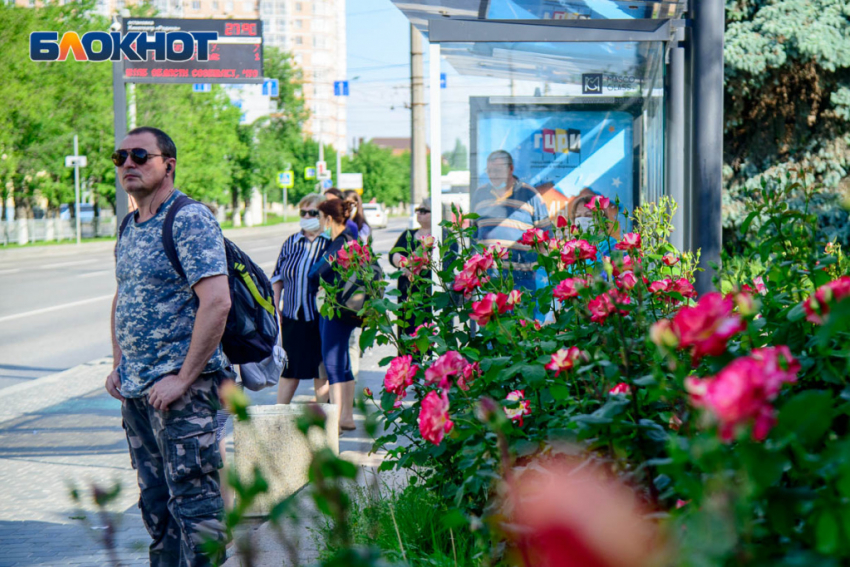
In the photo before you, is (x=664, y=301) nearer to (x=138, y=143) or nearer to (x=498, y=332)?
(x=498, y=332)

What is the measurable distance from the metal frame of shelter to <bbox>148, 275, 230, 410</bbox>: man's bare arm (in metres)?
2.56

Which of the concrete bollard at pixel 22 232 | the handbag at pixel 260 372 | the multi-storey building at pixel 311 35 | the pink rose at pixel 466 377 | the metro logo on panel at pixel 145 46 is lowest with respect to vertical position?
the concrete bollard at pixel 22 232

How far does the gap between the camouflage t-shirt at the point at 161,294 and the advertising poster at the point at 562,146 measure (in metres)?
3.50

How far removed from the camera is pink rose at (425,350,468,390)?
2.41 metres

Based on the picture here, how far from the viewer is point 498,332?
2.79 m

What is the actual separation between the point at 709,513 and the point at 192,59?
907 centimetres

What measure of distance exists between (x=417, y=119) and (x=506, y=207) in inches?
489

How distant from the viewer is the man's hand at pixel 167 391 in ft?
10.9

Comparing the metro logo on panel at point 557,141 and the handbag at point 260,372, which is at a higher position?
the metro logo on panel at point 557,141

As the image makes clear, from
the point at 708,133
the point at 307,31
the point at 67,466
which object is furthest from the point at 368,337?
the point at 307,31

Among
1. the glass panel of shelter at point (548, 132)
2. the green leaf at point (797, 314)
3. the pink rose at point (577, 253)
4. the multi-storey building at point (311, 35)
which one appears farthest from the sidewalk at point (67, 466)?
the multi-storey building at point (311, 35)

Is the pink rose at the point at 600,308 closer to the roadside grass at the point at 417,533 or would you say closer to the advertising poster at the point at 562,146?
the roadside grass at the point at 417,533

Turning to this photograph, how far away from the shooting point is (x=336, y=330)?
21.7 feet

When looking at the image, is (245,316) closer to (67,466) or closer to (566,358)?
(566,358)
